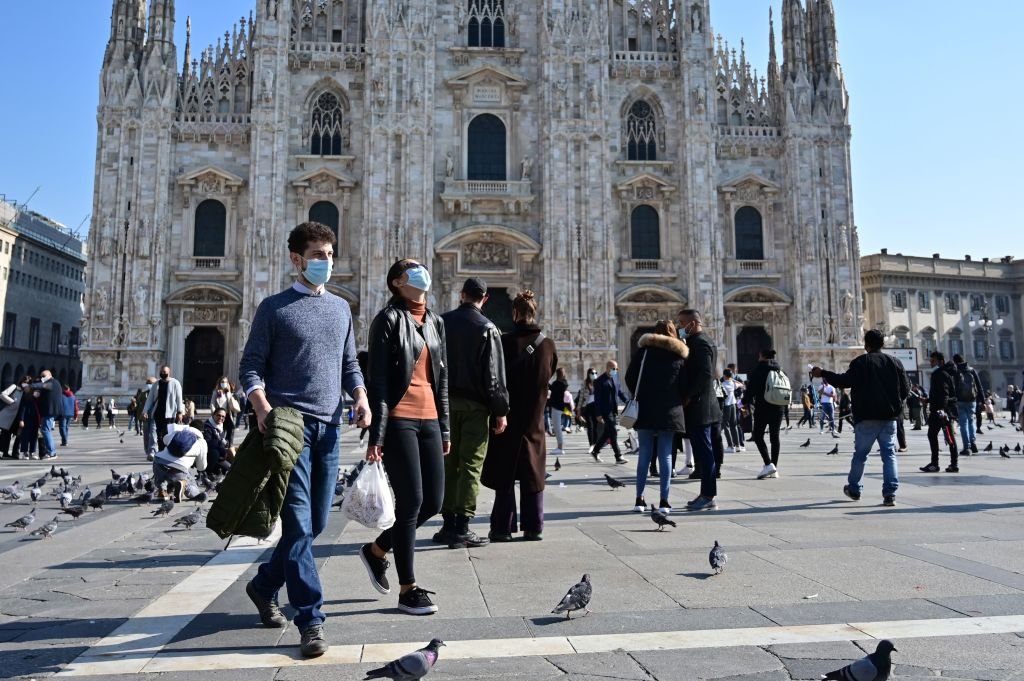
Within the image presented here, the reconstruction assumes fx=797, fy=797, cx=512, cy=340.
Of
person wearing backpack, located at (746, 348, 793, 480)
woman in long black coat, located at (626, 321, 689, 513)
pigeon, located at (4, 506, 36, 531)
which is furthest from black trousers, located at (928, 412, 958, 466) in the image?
pigeon, located at (4, 506, 36, 531)

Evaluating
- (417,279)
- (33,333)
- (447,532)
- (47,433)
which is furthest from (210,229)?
(33,333)

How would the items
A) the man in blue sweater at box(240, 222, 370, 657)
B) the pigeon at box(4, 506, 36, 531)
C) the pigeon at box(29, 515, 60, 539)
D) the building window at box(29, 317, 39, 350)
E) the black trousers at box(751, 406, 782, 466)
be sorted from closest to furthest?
the man in blue sweater at box(240, 222, 370, 657), the pigeon at box(29, 515, 60, 539), the pigeon at box(4, 506, 36, 531), the black trousers at box(751, 406, 782, 466), the building window at box(29, 317, 39, 350)

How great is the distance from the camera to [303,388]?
3.87 m

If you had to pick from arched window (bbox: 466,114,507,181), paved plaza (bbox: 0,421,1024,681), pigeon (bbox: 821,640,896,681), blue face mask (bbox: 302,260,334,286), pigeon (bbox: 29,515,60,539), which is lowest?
paved plaza (bbox: 0,421,1024,681)

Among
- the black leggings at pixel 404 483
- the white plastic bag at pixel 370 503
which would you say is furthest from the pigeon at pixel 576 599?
the white plastic bag at pixel 370 503

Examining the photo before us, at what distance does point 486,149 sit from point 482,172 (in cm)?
94

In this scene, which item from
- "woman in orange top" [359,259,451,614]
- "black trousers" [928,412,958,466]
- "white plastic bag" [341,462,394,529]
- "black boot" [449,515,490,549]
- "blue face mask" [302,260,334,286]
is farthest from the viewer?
"black trousers" [928,412,958,466]

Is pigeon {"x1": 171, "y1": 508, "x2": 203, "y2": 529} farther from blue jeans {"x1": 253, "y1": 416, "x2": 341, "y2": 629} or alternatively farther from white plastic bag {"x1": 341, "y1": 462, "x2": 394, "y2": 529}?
white plastic bag {"x1": 341, "y1": 462, "x2": 394, "y2": 529}

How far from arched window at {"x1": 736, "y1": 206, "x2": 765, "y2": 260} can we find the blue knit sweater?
97.3 ft

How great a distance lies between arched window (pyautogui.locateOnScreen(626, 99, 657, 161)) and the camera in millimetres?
31703

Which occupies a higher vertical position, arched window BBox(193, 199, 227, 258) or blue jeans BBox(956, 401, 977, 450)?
arched window BBox(193, 199, 227, 258)

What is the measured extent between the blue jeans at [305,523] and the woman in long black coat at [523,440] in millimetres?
2437

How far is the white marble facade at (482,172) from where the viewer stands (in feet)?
95.5

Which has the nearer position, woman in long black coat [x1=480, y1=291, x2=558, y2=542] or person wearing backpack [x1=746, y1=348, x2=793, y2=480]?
woman in long black coat [x1=480, y1=291, x2=558, y2=542]
